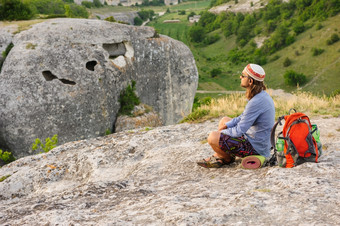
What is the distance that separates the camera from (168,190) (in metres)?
4.51

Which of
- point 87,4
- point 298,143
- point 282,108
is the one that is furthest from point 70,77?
point 87,4

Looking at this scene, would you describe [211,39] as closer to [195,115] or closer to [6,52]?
[6,52]

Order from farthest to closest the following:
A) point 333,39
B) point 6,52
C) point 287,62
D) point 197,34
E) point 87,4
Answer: point 197,34 → point 87,4 → point 287,62 → point 333,39 → point 6,52

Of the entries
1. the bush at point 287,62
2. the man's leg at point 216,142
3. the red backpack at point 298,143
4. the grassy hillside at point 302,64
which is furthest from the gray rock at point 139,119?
the bush at point 287,62

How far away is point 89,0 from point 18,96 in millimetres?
87426

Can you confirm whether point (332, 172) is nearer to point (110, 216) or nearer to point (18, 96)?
point (110, 216)

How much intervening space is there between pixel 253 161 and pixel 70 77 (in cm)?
1039

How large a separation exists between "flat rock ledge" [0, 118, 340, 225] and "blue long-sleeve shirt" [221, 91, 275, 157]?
491mm

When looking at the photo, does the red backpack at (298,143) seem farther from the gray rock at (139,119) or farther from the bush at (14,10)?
the bush at (14,10)

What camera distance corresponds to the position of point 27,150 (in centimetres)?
1284

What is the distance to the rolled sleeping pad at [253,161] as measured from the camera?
489 centimetres

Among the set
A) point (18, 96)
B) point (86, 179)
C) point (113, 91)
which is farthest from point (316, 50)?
point (86, 179)

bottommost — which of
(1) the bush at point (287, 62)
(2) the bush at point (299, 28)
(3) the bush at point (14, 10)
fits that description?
(1) the bush at point (287, 62)

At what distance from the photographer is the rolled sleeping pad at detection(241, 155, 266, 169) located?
16.1 feet
